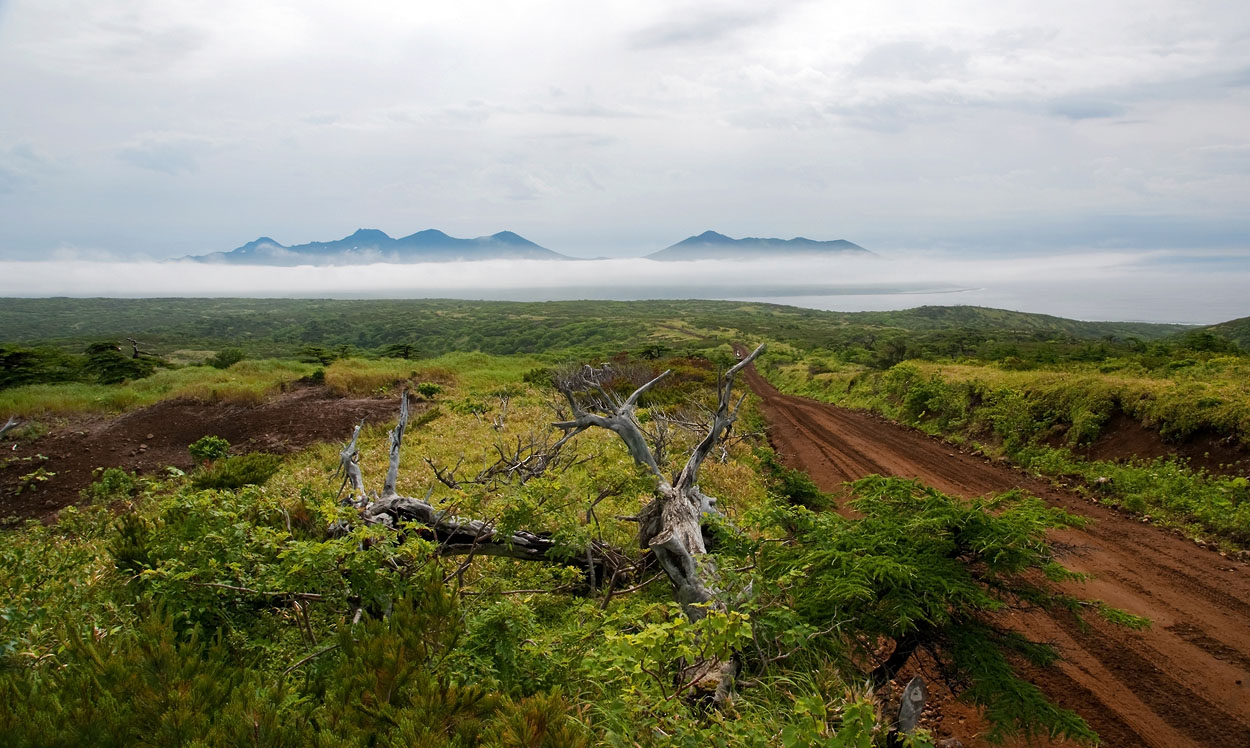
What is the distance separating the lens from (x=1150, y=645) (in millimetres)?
6246

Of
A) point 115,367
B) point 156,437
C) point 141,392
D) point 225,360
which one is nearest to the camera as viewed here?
point 156,437

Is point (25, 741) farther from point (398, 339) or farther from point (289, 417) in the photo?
point (398, 339)

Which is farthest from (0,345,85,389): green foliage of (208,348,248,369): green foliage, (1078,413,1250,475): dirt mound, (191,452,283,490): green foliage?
(1078,413,1250,475): dirt mound

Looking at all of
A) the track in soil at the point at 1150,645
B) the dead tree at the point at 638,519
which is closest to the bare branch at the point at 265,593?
the dead tree at the point at 638,519

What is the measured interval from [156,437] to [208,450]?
4025 mm

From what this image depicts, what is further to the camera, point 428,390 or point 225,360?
point 225,360

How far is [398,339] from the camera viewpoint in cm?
10106

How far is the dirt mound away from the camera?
34.7 feet

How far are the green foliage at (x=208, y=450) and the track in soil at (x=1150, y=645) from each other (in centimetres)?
1546

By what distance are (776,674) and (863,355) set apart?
107 ft

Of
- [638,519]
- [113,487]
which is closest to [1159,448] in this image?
[638,519]

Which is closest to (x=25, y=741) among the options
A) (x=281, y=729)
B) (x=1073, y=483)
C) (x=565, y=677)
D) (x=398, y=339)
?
(x=281, y=729)

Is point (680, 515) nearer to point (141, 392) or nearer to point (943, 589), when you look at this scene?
point (943, 589)

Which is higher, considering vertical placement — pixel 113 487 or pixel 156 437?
pixel 113 487
